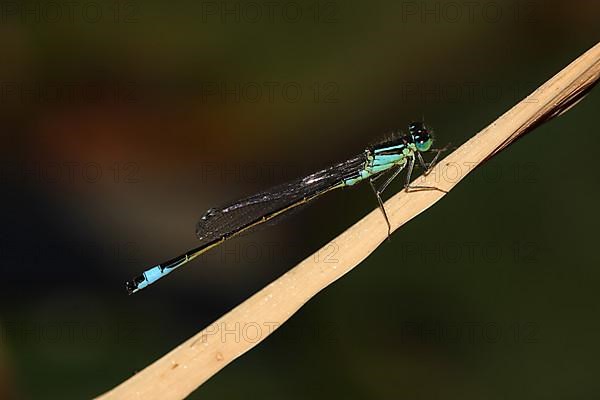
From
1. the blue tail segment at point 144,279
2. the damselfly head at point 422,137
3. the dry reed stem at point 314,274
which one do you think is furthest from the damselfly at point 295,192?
the dry reed stem at point 314,274

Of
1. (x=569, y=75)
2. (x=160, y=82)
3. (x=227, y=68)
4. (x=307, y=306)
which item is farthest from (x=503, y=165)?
(x=160, y=82)

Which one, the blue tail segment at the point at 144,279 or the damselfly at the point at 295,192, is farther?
the damselfly at the point at 295,192

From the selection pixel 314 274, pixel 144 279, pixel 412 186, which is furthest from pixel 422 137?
pixel 314 274

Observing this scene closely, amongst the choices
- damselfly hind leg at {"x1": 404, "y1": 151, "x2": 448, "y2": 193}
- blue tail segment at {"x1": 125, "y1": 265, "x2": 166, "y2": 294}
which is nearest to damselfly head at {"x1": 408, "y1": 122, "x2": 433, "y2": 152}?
damselfly hind leg at {"x1": 404, "y1": 151, "x2": 448, "y2": 193}

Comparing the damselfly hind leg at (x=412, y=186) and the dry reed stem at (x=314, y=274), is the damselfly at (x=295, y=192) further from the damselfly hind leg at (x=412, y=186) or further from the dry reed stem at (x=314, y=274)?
the dry reed stem at (x=314, y=274)

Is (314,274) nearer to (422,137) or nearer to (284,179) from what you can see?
(422,137)

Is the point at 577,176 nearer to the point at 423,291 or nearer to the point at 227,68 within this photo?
the point at 423,291

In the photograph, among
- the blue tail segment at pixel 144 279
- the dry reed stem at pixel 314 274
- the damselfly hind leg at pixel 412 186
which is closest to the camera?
the dry reed stem at pixel 314 274
